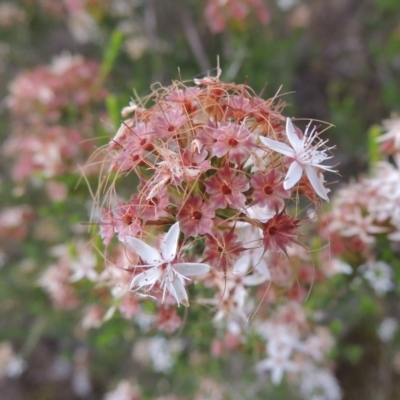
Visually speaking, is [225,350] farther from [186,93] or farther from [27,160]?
[27,160]

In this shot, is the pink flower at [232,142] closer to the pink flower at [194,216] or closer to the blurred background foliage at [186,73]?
the pink flower at [194,216]

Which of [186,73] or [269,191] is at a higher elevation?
[269,191]

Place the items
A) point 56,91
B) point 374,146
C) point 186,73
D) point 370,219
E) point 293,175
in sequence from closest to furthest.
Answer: point 293,175 < point 370,219 < point 374,146 < point 56,91 < point 186,73

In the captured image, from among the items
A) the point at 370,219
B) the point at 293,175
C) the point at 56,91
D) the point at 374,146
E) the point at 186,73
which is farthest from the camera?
the point at 186,73

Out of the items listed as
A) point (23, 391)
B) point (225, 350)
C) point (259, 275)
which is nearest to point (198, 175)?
point (259, 275)

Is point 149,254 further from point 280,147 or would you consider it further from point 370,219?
point 370,219

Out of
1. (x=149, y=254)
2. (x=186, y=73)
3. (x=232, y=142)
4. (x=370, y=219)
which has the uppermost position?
(x=232, y=142)

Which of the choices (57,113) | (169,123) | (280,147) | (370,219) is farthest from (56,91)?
(280,147)
